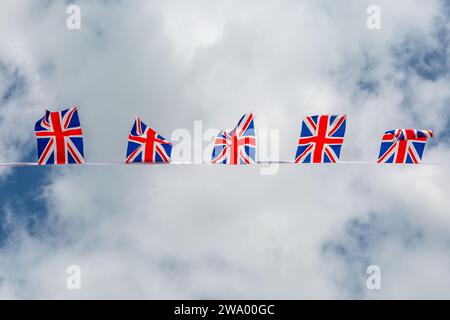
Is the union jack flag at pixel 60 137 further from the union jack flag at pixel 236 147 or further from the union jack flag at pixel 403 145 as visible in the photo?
the union jack flag at pixel 403 145

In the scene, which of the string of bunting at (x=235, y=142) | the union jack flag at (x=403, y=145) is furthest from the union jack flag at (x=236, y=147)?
the union jack flag at (x=403, y=145)

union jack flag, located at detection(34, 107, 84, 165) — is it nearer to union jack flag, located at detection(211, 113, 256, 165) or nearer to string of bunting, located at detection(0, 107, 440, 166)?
string of bunting, located at detection(0, 107, 440, 166)

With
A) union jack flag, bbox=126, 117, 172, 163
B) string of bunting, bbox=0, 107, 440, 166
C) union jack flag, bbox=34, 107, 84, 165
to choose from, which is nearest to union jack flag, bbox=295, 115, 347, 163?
string of bunting, bbox=0, 107, 440, 166

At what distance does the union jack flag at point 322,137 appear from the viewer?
35000 mm

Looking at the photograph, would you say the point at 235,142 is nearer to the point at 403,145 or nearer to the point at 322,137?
the point at 322,137

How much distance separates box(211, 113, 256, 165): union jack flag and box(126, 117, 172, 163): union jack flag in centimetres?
276

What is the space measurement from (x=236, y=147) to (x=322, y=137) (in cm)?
470

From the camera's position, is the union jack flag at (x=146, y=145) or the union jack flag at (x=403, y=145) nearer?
the union jack flag at (x=146, y=145)

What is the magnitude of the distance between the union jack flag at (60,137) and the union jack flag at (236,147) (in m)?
7.23

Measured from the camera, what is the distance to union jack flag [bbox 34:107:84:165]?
33.8 meters
